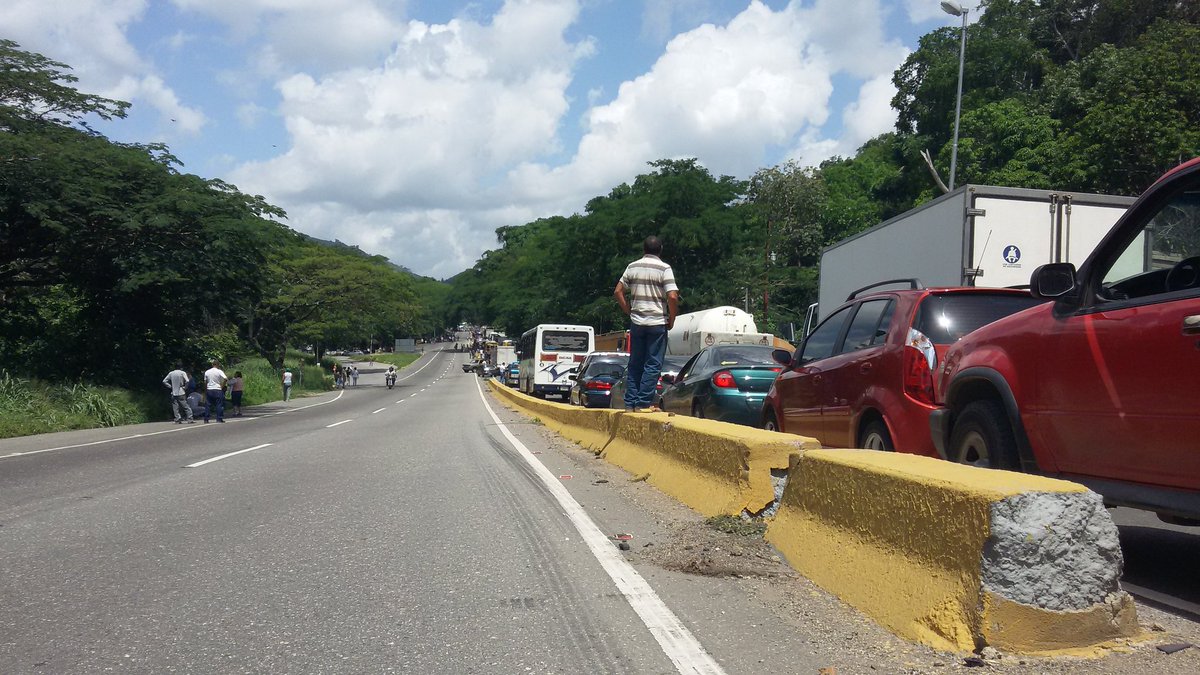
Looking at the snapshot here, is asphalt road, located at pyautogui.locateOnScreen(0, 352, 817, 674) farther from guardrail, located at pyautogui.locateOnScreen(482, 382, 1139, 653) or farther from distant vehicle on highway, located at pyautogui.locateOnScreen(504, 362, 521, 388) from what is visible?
distant vehicle on highway, located at pyautogui.locateOnScreen(504, 362, 521, 388)

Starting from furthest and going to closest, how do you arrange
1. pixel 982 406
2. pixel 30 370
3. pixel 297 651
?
pixel 30 370 → pixel 982 406 → pixel 297 651

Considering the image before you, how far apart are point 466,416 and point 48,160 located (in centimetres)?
1233

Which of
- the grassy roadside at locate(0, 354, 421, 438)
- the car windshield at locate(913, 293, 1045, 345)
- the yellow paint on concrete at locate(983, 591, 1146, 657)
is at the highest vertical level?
the car windshield at locate(913, 293, 1045, 345)

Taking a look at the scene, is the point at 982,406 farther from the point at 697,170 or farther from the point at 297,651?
the point at 697,170

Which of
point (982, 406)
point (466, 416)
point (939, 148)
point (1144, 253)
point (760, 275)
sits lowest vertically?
point (466, 416)

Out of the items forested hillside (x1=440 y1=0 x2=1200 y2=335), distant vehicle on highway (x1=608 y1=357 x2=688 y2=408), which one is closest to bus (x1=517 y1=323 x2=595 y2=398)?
forested hillside (x1=440 y1=0 x2=1200 y2=335)

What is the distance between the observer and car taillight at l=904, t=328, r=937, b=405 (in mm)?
6281

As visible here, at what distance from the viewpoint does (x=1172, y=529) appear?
20.0 feet

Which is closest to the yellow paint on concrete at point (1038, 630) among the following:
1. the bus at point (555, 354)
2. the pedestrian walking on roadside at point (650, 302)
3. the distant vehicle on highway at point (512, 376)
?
the pedestrian walking on roadside at point (650, 302)

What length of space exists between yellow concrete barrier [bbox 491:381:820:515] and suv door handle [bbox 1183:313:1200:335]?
2.33 meters

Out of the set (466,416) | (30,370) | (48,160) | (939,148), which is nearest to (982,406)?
(466,416)

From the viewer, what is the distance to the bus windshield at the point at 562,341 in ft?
122

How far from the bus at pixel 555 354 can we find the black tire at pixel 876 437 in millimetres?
27892

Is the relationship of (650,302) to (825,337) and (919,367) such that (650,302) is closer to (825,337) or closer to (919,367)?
(825,337)
